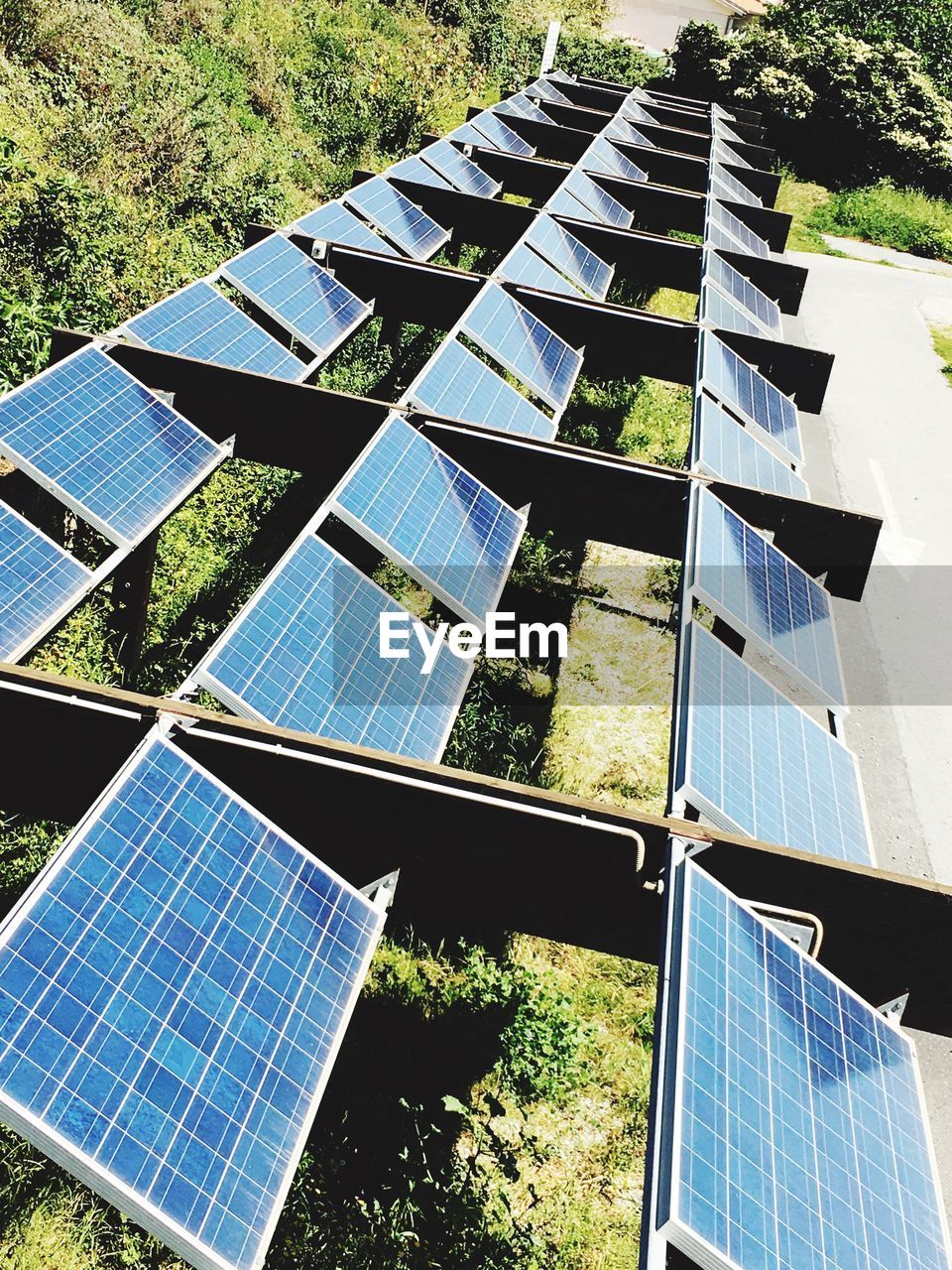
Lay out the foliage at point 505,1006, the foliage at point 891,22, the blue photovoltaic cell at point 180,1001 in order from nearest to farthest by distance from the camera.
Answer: the blue photovoltaic cell at point 180,1001, the foliage at point 505,1006, the foliage at point 891,22

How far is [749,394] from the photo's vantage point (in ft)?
32.5

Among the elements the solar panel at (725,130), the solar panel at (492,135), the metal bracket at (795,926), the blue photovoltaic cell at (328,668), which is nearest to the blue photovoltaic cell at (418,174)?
the solar panel at (492,135)

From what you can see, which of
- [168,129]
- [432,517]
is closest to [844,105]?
[168,129]

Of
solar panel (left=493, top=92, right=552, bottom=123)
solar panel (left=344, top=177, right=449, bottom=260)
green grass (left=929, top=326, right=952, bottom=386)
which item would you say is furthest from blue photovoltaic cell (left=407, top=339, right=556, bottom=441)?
green grass (left=929, top=326, right=952, bottom=386)

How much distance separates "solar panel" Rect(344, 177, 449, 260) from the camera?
12.1m

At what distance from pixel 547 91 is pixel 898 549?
48.2 ft

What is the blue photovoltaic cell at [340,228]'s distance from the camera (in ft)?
35.5

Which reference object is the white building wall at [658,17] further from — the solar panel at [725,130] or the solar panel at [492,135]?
the solar panel at [492,135]

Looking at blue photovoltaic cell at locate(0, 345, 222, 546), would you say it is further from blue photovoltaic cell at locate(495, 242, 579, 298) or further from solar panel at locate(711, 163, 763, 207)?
solar panel at locate(711, 163, 763, 207)

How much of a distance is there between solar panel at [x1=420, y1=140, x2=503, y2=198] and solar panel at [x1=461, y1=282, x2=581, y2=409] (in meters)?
5.45

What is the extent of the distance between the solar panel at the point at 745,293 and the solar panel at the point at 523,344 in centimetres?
282

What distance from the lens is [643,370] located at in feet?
35.0

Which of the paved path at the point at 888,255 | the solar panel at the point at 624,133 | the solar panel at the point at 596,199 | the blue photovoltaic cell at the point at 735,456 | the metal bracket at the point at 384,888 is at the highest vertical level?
the solar panel at the point at 624,133

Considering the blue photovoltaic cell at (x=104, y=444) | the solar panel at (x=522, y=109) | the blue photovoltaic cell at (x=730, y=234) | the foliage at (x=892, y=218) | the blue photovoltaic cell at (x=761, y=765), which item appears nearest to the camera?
the blue photovoltaic cell at (x=761, y=765)
